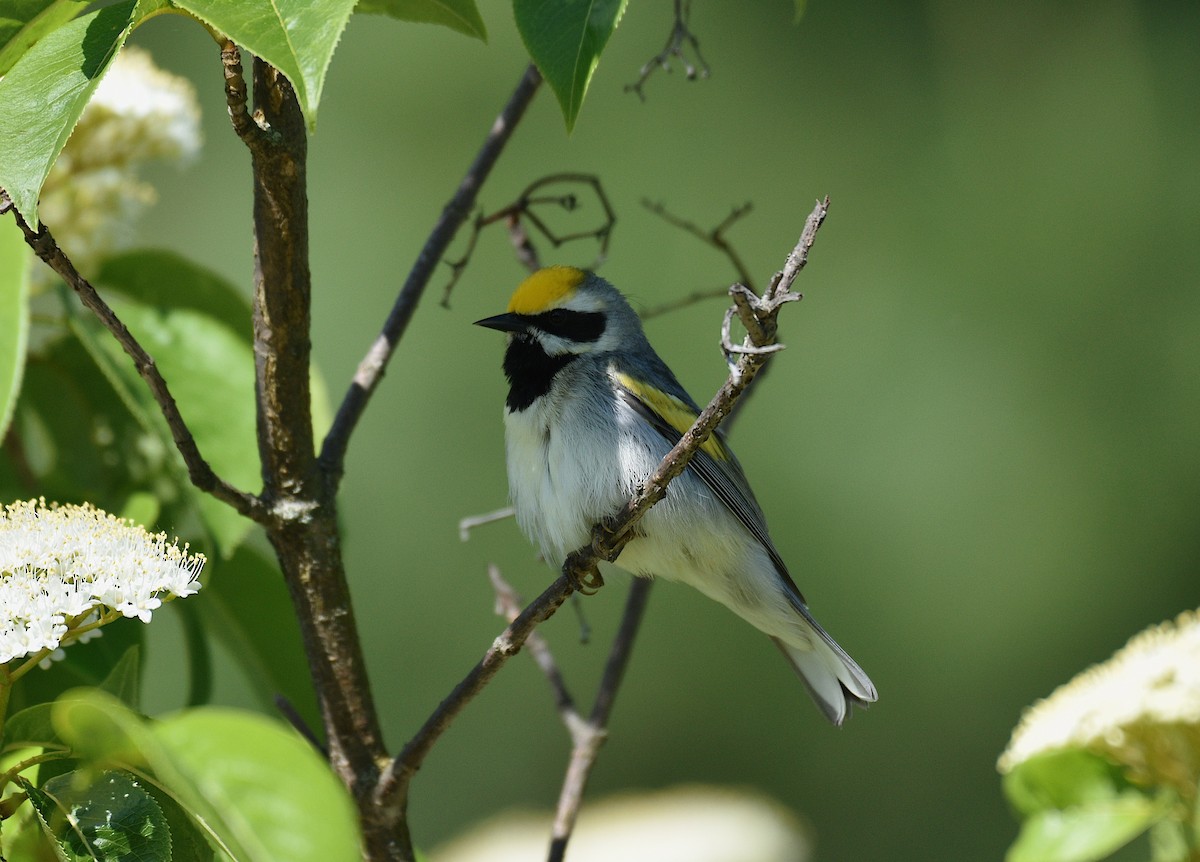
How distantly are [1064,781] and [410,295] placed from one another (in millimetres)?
1076

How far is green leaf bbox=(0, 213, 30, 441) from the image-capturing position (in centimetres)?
152

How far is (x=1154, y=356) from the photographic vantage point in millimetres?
6039

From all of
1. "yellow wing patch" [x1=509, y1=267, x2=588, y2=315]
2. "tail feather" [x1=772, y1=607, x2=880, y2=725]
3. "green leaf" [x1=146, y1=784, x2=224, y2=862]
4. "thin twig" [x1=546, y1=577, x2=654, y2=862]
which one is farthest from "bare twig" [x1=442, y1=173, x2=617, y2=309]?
"green leaf" [x1=146, y1=784, x2=224, y2=862]

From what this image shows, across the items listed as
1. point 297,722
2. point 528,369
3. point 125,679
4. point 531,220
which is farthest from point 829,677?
point 125,679

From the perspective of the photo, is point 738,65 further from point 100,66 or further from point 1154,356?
point 100,66

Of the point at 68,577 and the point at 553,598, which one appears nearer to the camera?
the point at 68,577

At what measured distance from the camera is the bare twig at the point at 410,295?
1534 mm

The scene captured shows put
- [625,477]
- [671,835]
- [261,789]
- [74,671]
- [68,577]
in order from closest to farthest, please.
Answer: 1. [261,789]
2. [68,577]
3. [74,671]
4. [625,477]
5. [671,835]

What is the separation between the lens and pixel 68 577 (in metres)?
1.11

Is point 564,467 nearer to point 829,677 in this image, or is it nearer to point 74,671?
point 829,677

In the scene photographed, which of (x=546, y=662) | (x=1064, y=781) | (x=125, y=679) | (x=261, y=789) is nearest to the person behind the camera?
(x=261, y=789)

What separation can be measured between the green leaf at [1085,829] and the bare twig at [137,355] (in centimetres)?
110

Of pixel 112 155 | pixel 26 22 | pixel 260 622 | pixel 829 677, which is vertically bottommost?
pixel 829 677

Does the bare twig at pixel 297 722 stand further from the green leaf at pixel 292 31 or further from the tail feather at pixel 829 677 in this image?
the tail feather at pixel 829 677
